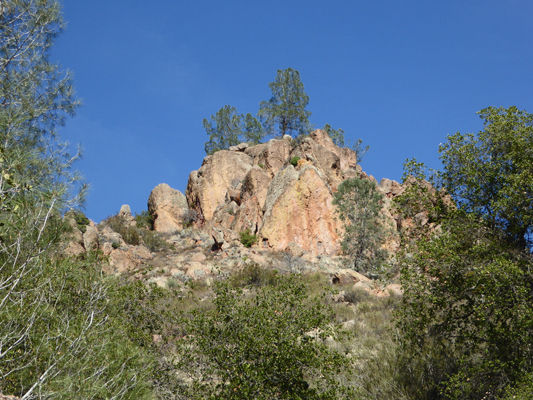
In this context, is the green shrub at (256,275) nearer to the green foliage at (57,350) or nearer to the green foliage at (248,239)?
the green foliage at (248,239)

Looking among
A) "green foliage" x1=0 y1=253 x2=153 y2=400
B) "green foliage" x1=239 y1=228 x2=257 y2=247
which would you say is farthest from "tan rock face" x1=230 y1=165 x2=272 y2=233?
"green foliage" x1=0 y1=253 x2=153 y2=400

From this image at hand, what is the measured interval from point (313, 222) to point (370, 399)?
69.9 feet

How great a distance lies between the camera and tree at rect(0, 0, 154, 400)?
18.5 feet

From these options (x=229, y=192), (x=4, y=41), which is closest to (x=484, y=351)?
(x=4, y=41)

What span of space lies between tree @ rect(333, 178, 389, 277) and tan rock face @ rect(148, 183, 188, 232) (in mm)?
17733

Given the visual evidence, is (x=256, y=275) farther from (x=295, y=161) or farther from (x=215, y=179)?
(x=215, y=179)

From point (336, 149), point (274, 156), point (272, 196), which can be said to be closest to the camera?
point (272, 196)

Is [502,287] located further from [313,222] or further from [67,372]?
[313,222]

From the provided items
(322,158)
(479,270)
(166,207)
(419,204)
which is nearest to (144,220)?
(166,207)

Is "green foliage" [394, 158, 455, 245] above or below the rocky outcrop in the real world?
below

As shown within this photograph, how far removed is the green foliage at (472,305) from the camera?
8.37 meters

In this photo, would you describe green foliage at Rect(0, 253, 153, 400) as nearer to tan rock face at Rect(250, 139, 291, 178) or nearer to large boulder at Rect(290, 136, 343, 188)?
large boulder at Rect(290, 136, 343, 188)

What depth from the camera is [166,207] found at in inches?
1676

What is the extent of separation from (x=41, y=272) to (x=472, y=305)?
7.97 m
